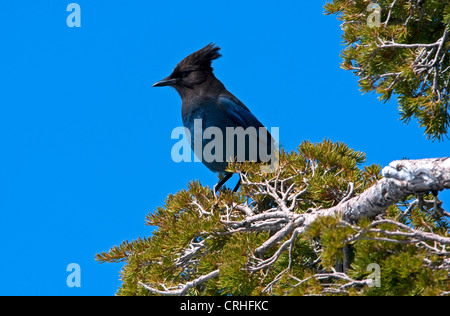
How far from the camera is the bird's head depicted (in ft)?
17.0

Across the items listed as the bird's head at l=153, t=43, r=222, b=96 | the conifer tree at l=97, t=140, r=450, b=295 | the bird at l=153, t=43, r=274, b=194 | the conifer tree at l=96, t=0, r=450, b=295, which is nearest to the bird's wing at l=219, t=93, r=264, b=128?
the bird at l=153, t=43, r=274, b=194

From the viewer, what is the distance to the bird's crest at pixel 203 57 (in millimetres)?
5184

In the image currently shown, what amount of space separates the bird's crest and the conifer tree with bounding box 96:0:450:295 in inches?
59.2

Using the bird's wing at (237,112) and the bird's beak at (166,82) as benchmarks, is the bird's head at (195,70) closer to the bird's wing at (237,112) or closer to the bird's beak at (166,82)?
the bird's beak at (166,82)

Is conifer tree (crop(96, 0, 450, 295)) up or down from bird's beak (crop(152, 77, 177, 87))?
down

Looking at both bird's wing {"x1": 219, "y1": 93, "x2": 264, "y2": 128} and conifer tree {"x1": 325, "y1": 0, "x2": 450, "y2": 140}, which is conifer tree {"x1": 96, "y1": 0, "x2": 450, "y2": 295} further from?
bird's wing {"x1": 219, "y1": 93, "x2": 264, "y2": 128}

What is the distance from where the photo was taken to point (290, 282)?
8.31 feet

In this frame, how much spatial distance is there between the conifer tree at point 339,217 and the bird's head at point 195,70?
153 cm

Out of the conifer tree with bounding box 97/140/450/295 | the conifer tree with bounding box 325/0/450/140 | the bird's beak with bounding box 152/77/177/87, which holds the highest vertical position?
the bird's beak with bounding box 152/77/177/87

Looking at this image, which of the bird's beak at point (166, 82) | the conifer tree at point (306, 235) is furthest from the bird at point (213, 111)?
the conifer tree at point (306, 235)
